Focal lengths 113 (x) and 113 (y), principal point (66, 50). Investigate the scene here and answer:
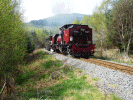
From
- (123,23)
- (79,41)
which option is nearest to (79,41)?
(79,41)

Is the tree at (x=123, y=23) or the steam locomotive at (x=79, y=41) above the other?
the tree at (x=123, y=23)

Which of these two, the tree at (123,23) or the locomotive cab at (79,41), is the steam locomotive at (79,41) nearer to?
the locomotive cab at (79,41)

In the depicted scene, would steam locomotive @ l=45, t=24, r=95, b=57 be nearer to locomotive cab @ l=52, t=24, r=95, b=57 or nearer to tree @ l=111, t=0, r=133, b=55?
locomotive cab @ l=52, t=24, r=95, b=57

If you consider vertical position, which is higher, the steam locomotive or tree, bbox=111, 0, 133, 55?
tree, bbox=111, 0, 133, 55

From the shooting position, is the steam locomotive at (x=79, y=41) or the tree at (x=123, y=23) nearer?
the steam locomotive at (x=79, y=41)

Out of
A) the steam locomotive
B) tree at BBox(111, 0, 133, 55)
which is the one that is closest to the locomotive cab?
the steam locomotive

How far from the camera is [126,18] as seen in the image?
15.6m

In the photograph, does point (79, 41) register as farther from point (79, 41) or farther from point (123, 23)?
point (123, 23)

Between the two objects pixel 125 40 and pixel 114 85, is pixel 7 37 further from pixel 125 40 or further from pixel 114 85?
pixel 125 40

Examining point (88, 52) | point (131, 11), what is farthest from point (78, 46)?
point (131, 11)

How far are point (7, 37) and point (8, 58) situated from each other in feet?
5.10

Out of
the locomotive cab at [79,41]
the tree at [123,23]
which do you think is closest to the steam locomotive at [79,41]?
the locomotive cab at [79,41]

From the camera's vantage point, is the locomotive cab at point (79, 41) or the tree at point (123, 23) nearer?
the locomotive cab at point (79, 41)

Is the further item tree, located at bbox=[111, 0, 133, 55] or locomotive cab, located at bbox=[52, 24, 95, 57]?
tree, located at bbox=[111, 0, 133, 55]
